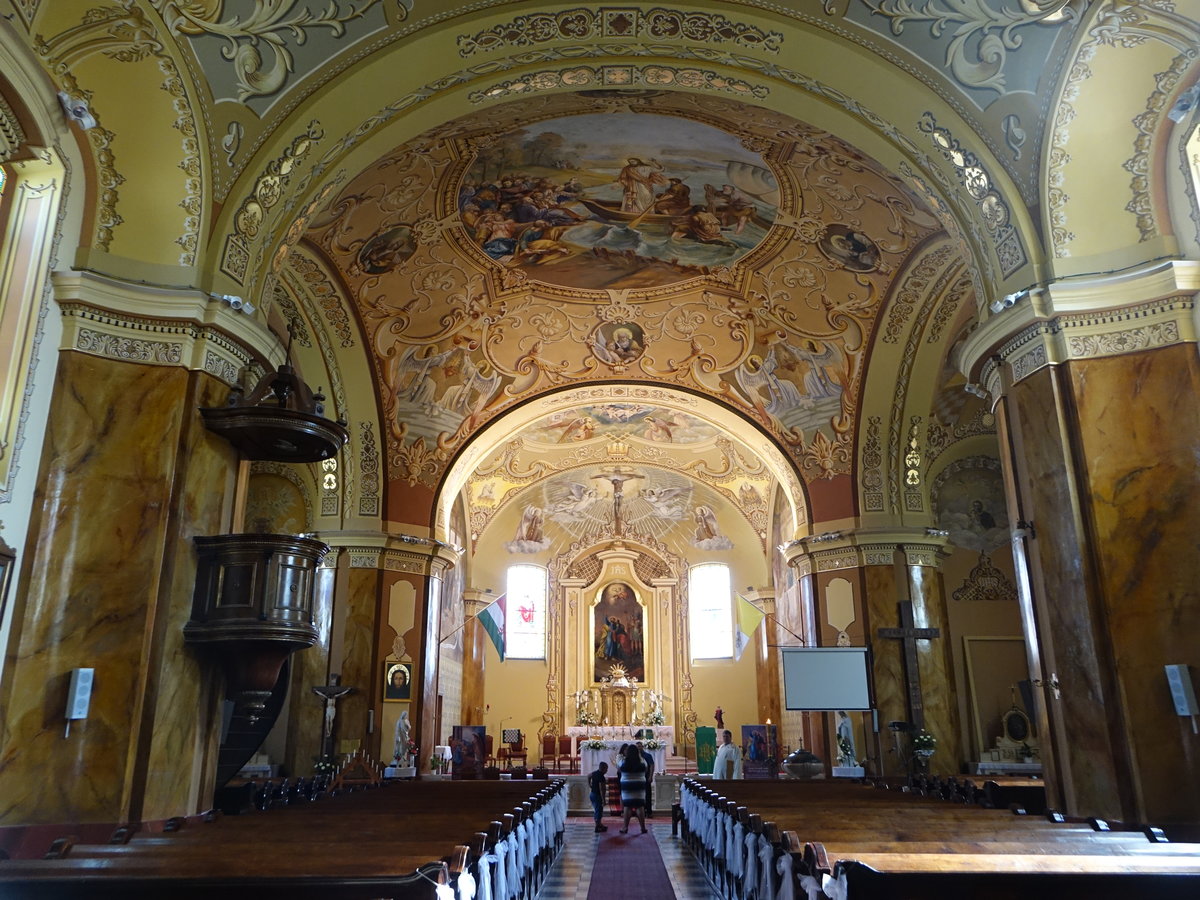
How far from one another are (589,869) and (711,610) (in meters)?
14.4

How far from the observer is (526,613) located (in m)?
23.9

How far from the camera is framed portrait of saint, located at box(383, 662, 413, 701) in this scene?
562 inches

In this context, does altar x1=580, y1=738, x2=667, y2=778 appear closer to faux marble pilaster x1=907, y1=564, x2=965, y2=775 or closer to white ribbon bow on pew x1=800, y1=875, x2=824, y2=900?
faux marble pilaster x1=907, y1=564, x2=965, y2=775

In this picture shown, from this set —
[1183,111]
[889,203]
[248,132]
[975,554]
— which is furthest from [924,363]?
[248,132]

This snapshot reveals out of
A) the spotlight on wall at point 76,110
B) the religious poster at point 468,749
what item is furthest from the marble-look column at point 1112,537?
the religious poster at point 468,749

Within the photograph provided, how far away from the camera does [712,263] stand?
13.6 metres

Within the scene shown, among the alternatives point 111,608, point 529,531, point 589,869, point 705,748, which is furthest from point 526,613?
point 111,608

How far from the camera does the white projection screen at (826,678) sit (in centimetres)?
1300

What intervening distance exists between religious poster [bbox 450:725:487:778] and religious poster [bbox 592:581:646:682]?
372cm

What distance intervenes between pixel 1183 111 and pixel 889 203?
4392 mm

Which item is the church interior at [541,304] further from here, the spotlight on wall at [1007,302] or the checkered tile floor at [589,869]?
the checkered tile floor at [589,869]

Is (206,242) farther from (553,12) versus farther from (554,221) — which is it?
(554,221)

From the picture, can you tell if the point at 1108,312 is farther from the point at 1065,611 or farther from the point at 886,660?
A: the point at 886,660

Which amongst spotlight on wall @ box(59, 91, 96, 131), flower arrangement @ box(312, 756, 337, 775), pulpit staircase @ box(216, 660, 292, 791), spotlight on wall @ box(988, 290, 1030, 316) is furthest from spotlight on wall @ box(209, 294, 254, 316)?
flower arrangement @ box(312, 756, 337, 775)
